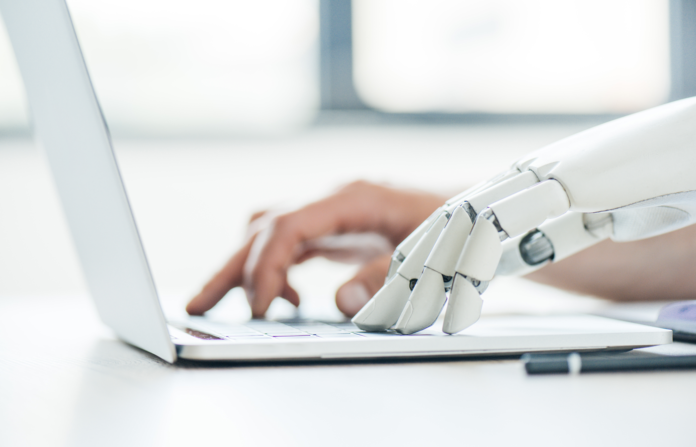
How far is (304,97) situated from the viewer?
61.0 inches

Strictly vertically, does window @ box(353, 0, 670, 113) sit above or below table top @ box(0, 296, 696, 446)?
above

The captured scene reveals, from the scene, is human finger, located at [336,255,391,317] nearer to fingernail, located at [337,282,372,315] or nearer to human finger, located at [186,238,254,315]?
fingernail, located at [337,282,372,315]

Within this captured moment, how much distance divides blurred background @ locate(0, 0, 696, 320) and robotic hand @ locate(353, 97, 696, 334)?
115 cm

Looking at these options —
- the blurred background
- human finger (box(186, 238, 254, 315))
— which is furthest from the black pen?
the blurred background

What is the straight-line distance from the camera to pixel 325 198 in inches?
24.2

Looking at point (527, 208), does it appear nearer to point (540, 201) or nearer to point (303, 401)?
point (540, 201)

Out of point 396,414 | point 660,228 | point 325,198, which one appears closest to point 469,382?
point 396,414

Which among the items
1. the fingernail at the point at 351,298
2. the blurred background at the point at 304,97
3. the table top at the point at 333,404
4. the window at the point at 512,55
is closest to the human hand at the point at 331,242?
the fingernail at the point at 351,298

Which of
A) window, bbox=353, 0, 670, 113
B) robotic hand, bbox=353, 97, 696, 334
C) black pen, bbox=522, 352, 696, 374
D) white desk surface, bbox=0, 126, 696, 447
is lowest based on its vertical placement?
black pen, bbox=522, 352, 696, 374

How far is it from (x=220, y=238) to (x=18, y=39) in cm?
127

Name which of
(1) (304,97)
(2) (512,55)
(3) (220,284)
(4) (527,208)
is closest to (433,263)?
(4) (527,208)

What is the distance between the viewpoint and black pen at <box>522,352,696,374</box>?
246 mm

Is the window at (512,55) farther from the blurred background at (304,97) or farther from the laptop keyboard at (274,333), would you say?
the laptop keyboard at (274,333)

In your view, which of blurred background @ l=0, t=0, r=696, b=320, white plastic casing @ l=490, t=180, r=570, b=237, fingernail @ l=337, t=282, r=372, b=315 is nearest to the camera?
white plastic casing @ l=490, t=180, r=570, b=237
